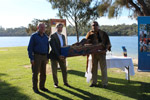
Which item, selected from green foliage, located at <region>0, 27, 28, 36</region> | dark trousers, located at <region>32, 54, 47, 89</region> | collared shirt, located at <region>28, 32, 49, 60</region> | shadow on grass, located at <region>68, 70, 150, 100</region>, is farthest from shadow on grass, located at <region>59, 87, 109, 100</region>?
green foliage, located at <region>0, 27, 28, 36</region>

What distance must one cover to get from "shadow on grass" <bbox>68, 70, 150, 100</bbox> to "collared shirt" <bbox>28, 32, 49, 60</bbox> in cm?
220

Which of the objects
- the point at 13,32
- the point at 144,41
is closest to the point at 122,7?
the point at 144,41

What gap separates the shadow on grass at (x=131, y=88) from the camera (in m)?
4.76

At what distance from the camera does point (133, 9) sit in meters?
10.4

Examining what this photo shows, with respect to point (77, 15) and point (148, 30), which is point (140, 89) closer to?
point (148, 30)

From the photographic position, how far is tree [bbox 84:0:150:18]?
31.2 ft

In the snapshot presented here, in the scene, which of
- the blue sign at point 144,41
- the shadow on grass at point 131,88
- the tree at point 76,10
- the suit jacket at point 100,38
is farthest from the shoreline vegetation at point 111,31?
the suit jacket at point 100,38

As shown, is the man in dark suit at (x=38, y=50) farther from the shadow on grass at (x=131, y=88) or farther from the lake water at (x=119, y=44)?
the lake water at (x=119, y=44)

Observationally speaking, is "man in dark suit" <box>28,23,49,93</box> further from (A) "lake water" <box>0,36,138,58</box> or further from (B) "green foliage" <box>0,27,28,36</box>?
(B) "green foliage" <box>0,27,28,36</box>

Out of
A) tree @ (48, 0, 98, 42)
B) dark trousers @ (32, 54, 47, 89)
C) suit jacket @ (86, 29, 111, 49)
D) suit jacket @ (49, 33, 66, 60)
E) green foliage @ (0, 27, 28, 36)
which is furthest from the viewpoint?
green foliage @ (0, 27, 28, 36)

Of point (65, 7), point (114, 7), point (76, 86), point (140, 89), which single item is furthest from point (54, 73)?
point (65, 7)

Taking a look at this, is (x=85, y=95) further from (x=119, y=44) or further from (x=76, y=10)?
(x=119, y=44)

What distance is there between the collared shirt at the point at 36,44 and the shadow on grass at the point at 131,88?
2.20 metres

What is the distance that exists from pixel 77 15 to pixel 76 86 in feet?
38.4
